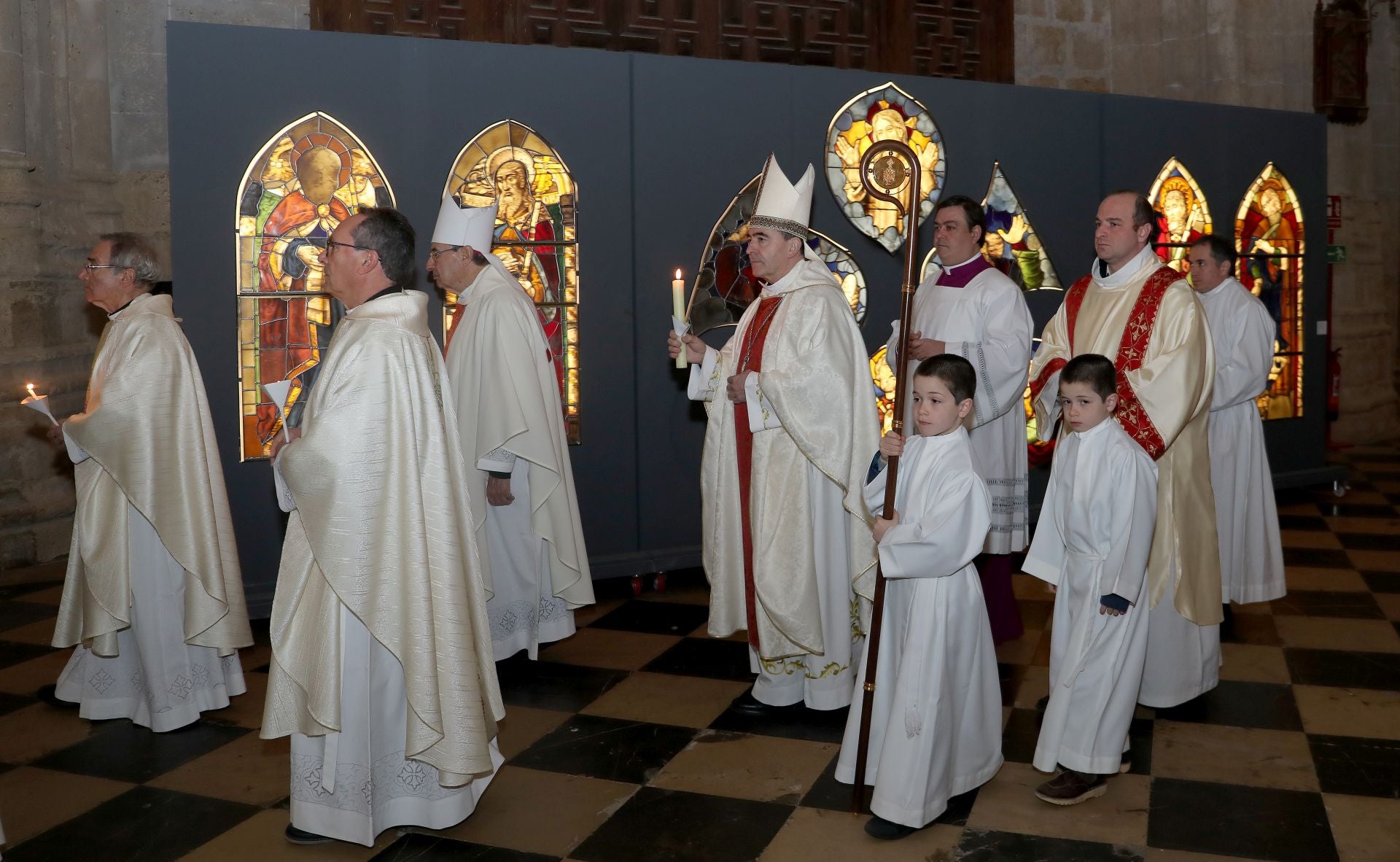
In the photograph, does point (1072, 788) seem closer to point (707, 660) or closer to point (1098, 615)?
point (1098, 615)

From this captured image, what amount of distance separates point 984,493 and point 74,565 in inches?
124

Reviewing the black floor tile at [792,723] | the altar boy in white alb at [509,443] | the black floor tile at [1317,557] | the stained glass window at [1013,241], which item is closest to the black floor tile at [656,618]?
the altar boy in white alb at [509,443]

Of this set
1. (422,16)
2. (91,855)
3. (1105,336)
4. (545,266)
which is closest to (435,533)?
(91,855)

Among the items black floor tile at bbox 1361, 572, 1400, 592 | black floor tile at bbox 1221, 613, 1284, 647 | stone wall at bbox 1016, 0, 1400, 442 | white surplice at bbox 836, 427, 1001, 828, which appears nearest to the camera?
white surplice at bbox 836, 427, 1001, 828

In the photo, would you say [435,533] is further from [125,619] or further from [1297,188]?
[1297,188]

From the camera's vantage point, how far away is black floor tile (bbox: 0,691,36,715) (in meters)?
4.53

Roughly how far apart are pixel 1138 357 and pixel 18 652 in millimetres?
4706

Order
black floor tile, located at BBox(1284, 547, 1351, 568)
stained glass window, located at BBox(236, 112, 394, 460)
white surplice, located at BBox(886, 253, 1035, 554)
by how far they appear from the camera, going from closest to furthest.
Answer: white surplice, located at BBox(886, 253, 1035, 554) → stained glass window, located at BBox(236, 112, 394, 460) → black floor tile, located at BBox(1284, 547, 1351, 568)

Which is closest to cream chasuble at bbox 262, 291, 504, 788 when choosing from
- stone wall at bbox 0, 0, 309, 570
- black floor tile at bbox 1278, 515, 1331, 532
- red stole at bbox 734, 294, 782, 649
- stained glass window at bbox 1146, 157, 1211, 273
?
red stole at bbox 734, 294, 782, 649

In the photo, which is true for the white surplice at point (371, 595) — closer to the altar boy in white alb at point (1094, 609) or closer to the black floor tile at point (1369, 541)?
the altar boy in white alb at point (1094, 609)

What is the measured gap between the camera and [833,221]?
6680 millimetres

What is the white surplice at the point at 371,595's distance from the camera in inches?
125

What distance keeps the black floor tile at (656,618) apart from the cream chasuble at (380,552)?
231 centimetres

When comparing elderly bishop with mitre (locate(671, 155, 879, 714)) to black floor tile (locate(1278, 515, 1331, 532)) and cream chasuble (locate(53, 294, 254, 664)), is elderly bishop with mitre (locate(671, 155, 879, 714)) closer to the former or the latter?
cream chasuble (locate(53, 294, 254, 664))
